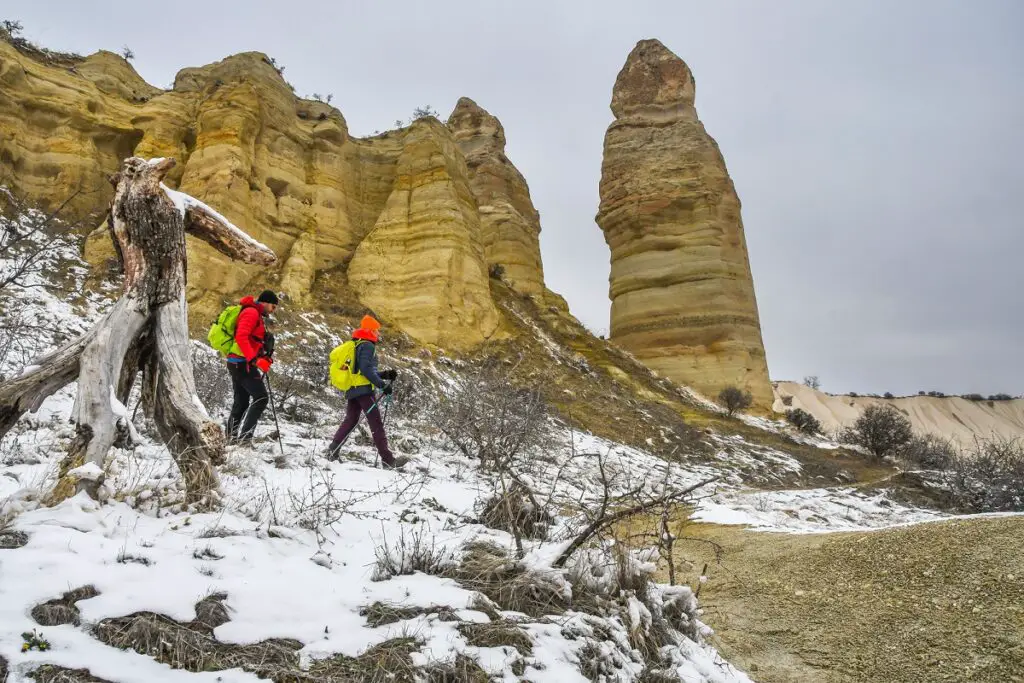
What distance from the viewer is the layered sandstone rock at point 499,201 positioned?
24453mm

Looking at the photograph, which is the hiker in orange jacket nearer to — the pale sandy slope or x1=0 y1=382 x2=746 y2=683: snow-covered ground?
x1=0 y1=382 x2=746 y2=683: snow-covered ground

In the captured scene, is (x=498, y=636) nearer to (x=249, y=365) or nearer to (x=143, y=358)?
(x=143, y=358)

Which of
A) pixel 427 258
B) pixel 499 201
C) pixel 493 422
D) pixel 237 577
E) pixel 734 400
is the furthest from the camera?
pixel 499 201

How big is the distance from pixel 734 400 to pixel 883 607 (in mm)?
19833

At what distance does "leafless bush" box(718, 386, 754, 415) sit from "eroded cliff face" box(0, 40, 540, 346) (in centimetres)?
1059

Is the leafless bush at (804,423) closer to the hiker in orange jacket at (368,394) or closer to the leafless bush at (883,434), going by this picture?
the leafless bush at (883,434)

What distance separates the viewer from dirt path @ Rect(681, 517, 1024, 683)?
248 cm

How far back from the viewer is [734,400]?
21.7m

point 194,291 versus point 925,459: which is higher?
point 194,291

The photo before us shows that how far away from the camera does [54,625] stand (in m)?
1.78

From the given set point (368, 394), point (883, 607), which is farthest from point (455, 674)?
point (368, 394)

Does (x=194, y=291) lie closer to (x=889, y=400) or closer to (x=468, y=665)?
(x=468, y=665)

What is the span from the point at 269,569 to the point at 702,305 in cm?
2417

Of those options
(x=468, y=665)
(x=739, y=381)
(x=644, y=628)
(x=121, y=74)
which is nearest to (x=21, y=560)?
(x=468, y=665)
